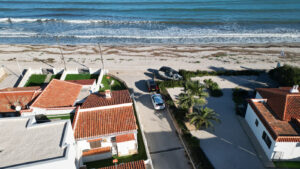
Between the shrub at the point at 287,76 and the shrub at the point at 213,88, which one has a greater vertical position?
the shrub at the point at 287,76

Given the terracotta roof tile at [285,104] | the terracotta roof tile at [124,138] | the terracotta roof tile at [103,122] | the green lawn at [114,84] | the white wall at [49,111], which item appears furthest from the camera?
the green lawn at [114,84]

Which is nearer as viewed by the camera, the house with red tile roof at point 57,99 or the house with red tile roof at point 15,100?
the house with red tile roof at point 57,99

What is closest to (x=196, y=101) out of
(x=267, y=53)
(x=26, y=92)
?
(x=26, y=92)

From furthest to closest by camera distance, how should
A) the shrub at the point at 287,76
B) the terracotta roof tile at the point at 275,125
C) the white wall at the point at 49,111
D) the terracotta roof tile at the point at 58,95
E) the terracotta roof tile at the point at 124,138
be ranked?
the shrub at the point at 287,76 < the terracotta roof tile at the point at 58,95 < the white wall at the point at 49,111 < the terracotta roof tile at the point at 124,138 < the terracotta roof tile at the point at 275,125

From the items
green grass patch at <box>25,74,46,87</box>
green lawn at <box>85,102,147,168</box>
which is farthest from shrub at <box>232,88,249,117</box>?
green grass patch at <box>25,74,46,87</box>

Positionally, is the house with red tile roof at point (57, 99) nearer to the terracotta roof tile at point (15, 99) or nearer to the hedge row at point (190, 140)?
the terracotta roof tile at point (15, 99)

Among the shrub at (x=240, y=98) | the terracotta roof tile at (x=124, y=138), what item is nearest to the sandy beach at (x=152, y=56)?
the shrub at (x=240, y=98)
